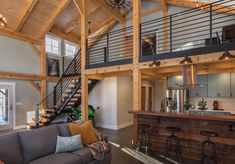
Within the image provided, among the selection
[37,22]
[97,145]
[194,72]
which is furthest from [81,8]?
[97,145]

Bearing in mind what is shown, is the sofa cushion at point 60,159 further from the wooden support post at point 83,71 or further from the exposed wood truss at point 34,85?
the exposed wood truss at point 34,85

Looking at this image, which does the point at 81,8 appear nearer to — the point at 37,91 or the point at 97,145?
the point at 37,91

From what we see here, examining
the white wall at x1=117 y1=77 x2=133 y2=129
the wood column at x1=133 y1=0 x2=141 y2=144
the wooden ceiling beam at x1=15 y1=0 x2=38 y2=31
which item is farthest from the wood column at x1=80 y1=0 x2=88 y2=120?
the wood column at x1=133 y1=0 x2=141 y2=144

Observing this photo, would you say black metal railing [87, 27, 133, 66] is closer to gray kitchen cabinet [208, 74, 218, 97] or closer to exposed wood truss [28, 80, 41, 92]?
exposed wood truss [28, 80, 41, 92]

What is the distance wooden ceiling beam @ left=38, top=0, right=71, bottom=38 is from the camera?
7.12 meters

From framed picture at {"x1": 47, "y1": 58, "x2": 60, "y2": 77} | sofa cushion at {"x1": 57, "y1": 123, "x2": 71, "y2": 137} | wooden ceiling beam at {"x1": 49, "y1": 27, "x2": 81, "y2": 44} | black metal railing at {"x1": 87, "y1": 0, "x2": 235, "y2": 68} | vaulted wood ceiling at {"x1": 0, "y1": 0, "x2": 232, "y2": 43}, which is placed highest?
vaulted wood ceiling at {"x1": 0, "y1": 0, "x2": 232, "y2": 43}

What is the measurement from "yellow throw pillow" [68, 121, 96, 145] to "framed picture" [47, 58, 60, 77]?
231 inches

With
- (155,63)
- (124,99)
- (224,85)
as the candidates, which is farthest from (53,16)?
(224,85)

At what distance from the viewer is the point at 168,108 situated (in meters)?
4.91

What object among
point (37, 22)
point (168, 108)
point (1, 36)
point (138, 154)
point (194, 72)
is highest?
point (37, 22)

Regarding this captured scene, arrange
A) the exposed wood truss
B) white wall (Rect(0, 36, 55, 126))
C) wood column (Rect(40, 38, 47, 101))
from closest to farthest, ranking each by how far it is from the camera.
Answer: white wall (Rect(0, 36, 55, 126)) < the exposed wood truss < wood column (Rect(40, 38, 47, 101))

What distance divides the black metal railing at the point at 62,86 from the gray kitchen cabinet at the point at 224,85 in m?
5.30

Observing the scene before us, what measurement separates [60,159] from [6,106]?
5.72 m

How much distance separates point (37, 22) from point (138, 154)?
6.81 meters
